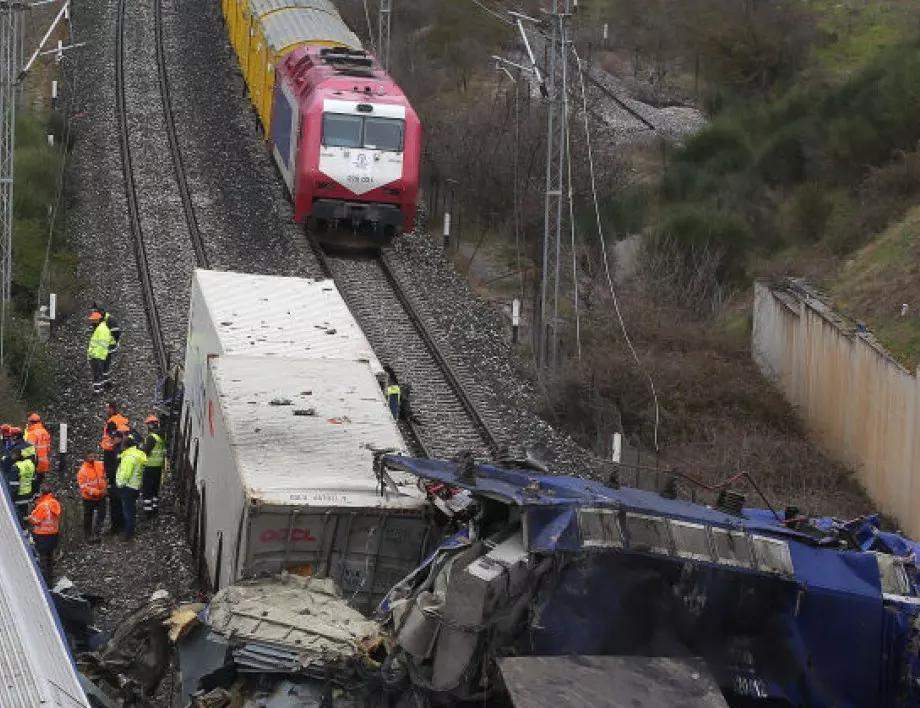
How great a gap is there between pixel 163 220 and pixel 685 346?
9.57m

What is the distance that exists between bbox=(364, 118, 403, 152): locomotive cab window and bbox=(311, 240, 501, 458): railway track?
6.18ft

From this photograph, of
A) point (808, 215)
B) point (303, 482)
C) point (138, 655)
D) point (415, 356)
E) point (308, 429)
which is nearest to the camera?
point (138, 655)

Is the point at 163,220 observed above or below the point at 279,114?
below

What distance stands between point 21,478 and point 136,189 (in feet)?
46.4

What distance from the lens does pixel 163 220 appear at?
29500 millimetres

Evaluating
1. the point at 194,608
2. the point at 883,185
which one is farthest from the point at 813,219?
the point at 194,608

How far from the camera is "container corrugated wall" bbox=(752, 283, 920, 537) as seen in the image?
2028 centimetres

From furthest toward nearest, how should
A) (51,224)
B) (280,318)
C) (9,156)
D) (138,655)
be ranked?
1. (51,224)
2. (9,156)
3. (280,318)
4. (138,655)

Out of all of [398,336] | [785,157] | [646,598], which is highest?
[785,157]

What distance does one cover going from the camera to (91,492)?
18.0 metres

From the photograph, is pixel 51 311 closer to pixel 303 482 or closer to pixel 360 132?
pixel 360 132

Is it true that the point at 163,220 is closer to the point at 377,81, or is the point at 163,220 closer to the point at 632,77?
the point at 377,81

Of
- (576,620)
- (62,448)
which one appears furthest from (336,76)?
(576,620)

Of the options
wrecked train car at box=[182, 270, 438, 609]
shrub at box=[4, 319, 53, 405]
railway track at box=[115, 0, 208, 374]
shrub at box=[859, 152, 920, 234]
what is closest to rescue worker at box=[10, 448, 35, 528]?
wrecked train car at box=[182, 270, 438, 609]
